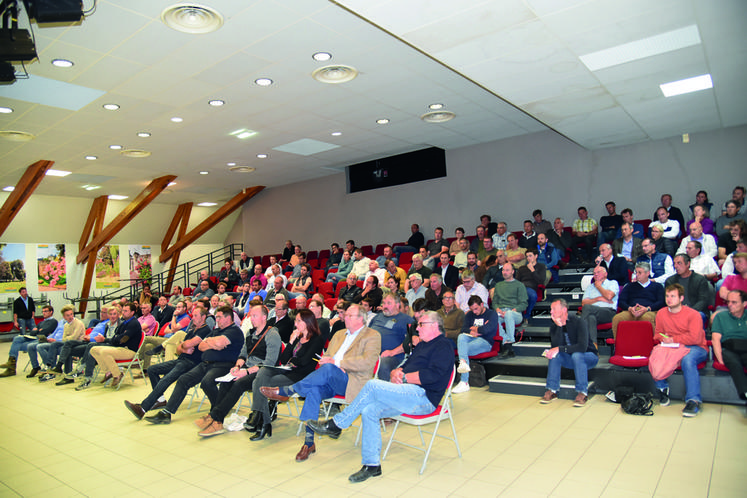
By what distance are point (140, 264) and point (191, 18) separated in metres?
14.2

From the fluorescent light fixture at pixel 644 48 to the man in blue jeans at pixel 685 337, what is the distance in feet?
7.89

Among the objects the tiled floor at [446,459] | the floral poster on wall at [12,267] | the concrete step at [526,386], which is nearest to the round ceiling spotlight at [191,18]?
the tiled floor at [446,459]

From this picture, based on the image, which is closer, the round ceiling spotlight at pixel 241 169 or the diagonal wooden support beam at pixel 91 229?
the round ceiling spotlight at pixel 241 169

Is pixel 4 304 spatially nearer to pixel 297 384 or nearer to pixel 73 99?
pixel 73 99

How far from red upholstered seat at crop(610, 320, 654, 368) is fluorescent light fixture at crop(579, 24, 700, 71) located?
2808 millimetres

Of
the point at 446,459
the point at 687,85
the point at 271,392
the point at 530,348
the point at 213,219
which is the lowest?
the point at 446,459

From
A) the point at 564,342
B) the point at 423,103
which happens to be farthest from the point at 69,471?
the point at 423,103

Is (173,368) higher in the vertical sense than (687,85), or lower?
lower

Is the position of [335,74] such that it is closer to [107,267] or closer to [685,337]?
[685,337]

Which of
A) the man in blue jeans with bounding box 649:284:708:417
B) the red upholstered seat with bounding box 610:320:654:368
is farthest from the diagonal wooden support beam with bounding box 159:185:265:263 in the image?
the man in blue jeans with bounding box 649:284:708:417

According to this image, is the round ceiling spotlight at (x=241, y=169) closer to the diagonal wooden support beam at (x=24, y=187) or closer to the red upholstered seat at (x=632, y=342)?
the diagonal wooden support beam at (x=24, y=187)

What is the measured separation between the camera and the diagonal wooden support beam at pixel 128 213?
12.8 metres

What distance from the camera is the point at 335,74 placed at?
6.69 m

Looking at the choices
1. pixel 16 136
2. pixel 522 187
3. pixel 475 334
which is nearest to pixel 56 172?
pixel 16 136
